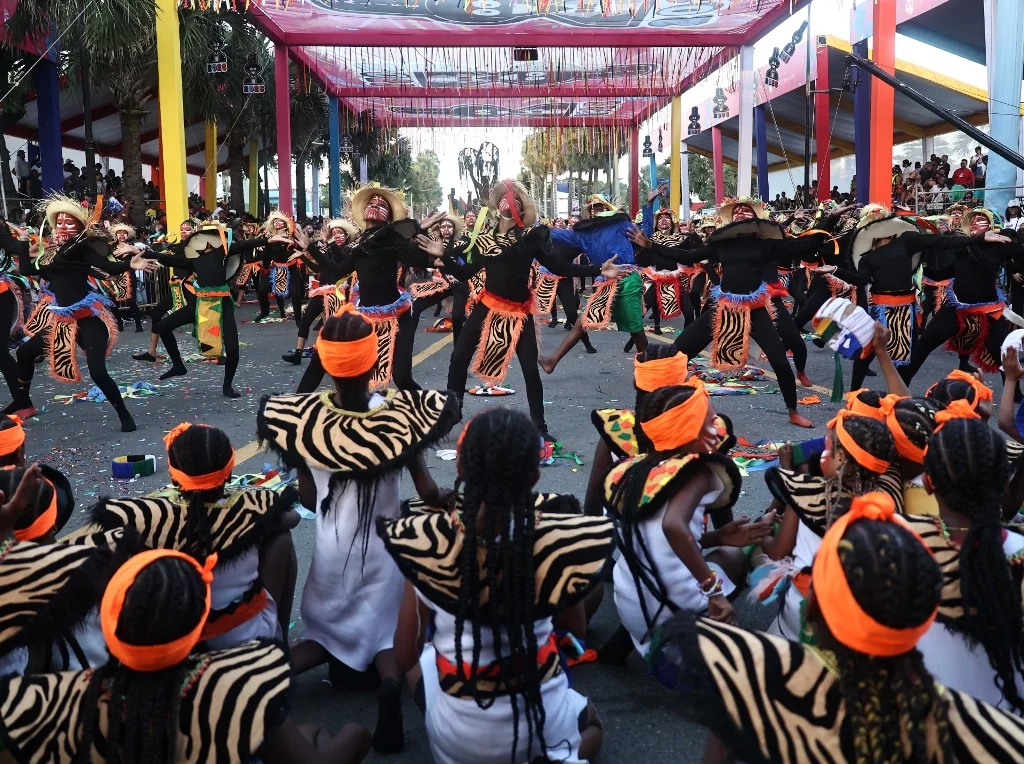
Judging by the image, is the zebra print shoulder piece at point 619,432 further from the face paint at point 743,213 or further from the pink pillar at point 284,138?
the pink pillar at point 284,138

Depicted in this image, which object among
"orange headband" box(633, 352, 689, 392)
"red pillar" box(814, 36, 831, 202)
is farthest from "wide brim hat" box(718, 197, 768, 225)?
"red pillar" box(814, 36, 831, 202)

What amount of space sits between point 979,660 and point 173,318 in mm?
8329

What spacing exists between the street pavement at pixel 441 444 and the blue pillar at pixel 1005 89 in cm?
675

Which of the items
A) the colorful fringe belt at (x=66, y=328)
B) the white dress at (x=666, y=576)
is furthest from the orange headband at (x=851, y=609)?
the colorful fringe belt at (x=66, y=328)

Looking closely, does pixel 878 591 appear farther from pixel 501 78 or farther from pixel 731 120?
pixel 731 120

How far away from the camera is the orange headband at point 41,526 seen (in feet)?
9.44

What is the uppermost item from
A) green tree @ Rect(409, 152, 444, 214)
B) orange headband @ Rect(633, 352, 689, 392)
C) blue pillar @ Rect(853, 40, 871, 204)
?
green tree @ Rect(409, 152, 444, 214)

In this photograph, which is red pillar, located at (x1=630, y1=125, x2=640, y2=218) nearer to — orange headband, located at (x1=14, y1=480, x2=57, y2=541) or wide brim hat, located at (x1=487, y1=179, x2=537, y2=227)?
wide brim hat, located at (x1=487, y1=179, x2=537, y2=227)

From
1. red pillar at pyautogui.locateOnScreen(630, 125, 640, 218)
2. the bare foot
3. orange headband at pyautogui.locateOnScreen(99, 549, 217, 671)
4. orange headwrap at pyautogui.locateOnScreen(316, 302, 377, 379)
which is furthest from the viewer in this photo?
red pillar at pyautogui.locateOnScreen(630, 125, 640, 218)

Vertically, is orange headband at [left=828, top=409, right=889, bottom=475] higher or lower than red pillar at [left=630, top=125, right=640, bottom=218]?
lower

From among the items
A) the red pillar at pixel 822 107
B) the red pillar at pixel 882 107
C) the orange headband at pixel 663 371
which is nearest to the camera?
the orange headband at pixel 663 371

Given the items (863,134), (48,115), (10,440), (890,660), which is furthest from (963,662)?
(48,115)

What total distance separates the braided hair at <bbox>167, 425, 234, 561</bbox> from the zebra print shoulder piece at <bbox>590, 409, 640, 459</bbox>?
4.99 ft

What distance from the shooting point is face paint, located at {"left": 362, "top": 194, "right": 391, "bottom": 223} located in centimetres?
779
